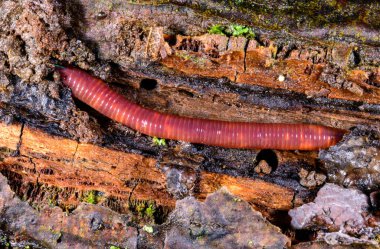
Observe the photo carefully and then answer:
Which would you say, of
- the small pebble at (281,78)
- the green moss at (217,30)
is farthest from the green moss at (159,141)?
the small pebble at (281,78)

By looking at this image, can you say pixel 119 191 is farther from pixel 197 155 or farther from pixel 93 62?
pixel 93 62

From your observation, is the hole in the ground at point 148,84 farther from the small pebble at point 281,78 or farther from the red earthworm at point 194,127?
the small pebble at point 281,78

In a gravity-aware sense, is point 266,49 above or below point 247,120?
above

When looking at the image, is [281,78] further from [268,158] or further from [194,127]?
[194,127]

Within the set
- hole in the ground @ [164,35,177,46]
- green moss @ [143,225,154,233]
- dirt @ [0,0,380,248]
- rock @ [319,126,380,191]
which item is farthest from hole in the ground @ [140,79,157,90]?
rock @ [319,126,380,191]

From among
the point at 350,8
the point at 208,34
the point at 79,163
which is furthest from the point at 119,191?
the point at 350,8

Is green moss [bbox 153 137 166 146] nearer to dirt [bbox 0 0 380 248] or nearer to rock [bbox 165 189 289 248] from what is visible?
dirt [bbox 0 0 380 248]
